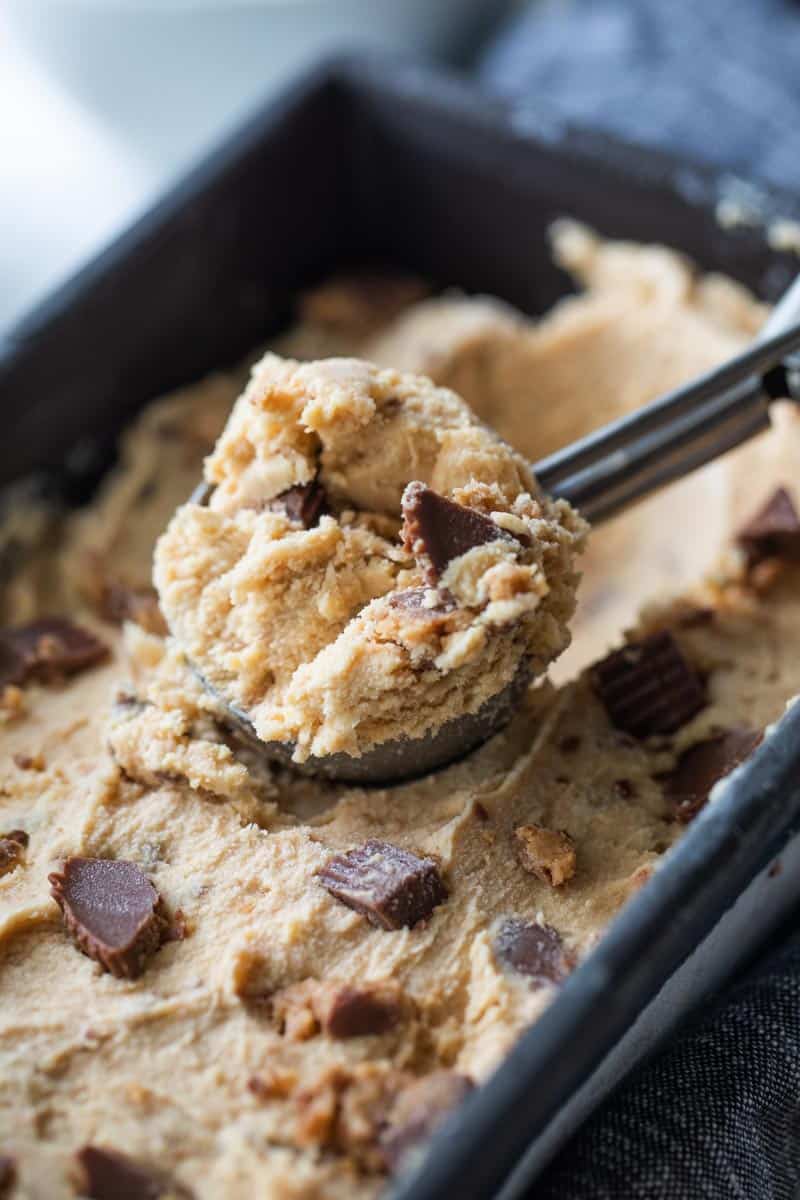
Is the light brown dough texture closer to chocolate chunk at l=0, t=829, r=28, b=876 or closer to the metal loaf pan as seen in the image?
chocolate chunk at l=0, t=829, r=28, b=876

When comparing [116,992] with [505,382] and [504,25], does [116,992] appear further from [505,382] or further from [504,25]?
[504,25]

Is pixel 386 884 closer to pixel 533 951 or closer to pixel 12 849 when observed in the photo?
pixel 533 951

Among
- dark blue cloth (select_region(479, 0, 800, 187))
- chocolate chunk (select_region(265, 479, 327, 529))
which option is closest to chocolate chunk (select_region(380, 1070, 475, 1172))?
chocolate chunk (select_region(265, 479, 327, 529))

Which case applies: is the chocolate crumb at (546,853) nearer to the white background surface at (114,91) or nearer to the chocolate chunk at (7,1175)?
the chocolate chunk at (7,1175)

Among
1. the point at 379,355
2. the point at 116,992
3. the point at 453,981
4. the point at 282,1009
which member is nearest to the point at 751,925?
the point at 453,981

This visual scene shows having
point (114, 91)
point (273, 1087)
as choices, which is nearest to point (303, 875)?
point (273, 1087)

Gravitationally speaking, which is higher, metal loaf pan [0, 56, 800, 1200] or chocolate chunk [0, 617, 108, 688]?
metal loaf pan [0, 56, 800, 1200]

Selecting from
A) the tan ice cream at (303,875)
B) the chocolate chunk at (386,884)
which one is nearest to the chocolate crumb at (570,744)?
the tan ice cream at (303,875)

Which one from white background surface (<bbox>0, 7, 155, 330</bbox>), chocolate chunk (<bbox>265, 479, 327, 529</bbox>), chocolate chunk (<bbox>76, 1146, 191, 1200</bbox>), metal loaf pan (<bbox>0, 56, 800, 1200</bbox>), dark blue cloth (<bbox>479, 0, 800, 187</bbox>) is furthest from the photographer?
white background surface (<bbox>0, 7, 155, 330</bbox>)
